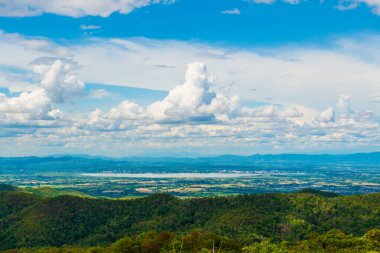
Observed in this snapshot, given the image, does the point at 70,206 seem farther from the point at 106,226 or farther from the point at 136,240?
the point at 136,240

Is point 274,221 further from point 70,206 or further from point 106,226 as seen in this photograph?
point 70,206

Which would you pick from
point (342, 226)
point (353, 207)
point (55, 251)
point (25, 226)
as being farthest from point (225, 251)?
point (25, 226)

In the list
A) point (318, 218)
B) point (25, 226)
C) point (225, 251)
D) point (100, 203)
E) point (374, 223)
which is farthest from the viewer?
point (100, 203)

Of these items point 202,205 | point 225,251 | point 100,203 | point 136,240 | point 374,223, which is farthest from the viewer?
point 100,203

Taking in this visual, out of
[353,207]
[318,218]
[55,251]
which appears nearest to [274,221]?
[318,218]

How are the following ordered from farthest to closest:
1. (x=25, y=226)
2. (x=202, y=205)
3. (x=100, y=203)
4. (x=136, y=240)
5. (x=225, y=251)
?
(x=100, y=203)
(x=202, y=205)
(x=25, y=226)
(x=136, y=240)
(x=225, y=251)

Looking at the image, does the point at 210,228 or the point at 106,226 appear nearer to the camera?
the point at 210,228
